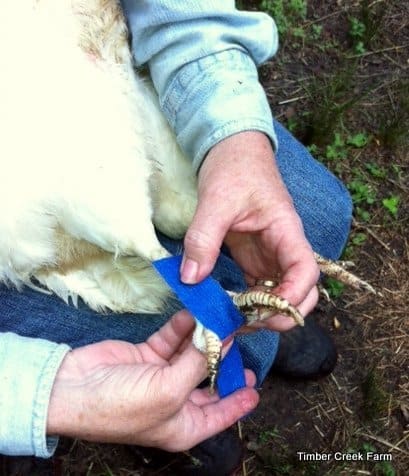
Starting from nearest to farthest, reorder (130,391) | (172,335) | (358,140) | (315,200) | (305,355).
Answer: (130,391) → (172,335) → (315,200) → (305,355) → (358,140)

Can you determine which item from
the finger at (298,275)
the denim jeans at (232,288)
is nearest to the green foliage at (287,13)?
the denim jeans at (232,288)

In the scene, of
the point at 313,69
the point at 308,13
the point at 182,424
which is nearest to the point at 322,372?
the point at 182,424

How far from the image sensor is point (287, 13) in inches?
79.4

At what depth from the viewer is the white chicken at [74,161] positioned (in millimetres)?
1007

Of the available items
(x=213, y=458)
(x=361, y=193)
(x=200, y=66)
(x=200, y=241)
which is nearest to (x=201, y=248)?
(x=200, y=241)

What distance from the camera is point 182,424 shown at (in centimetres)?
106

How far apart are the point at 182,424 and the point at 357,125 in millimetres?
1196

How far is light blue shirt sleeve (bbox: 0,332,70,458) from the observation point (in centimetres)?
92

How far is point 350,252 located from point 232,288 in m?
0.73

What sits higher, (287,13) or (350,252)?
(287,13)

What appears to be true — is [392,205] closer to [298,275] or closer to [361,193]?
[361,193]

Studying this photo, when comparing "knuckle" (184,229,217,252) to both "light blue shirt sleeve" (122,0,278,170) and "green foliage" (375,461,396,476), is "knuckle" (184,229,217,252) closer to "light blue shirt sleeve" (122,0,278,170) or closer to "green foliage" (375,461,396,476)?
"light blue shirt sleeve" (122,0,278,170)

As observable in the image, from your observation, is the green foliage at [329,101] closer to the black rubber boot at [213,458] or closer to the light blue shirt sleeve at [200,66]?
the light blue shirt sleeve at [200,66]

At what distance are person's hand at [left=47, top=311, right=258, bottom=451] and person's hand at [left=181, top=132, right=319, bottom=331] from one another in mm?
142
